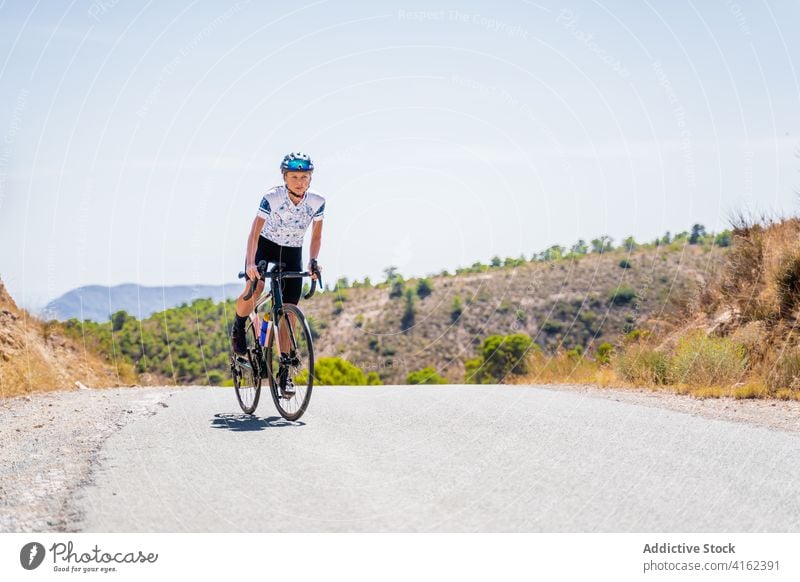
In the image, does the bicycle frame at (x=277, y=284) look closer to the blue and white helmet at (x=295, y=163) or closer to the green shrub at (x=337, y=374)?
the blue and white helmet at (x=295, y=163)

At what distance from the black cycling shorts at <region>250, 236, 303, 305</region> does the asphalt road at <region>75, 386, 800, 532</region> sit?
137 centimetres

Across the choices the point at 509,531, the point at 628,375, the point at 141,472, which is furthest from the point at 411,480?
the point at 628,375

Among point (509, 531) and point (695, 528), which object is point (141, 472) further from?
point (695, 528)

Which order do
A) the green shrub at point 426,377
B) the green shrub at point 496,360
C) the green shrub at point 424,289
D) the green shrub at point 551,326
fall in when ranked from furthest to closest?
the green shrub at point 424,289 → the green shrub at point 551,326 → the green shrub at point 426,377 → the green shrub at point 496,360

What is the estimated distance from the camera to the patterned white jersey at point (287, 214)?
8.87m

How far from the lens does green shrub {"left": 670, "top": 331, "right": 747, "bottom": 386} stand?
12977 millimetres

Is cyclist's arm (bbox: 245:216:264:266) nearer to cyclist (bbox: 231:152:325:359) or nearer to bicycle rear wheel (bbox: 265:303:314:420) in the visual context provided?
cyclist (bbox: 231:152:325:359)

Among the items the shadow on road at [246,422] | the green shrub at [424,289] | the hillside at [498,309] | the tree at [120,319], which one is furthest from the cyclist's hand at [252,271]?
A: the green shrub at [424,289]

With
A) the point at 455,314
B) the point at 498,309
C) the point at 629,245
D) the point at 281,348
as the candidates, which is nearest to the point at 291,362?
the point at 281,348

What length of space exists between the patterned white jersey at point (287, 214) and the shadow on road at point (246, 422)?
1.88 metres

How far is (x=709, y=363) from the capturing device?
1317 centimetres

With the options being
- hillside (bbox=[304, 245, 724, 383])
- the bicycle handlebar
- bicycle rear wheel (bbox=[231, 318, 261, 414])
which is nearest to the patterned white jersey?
the bicycle handlebar

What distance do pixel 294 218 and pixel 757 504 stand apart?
5.33 metres

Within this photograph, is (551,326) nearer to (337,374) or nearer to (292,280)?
(337,374)
